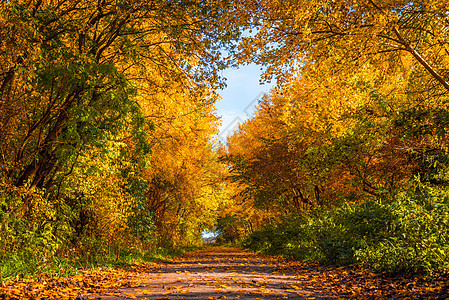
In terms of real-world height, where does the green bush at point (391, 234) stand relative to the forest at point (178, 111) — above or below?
below

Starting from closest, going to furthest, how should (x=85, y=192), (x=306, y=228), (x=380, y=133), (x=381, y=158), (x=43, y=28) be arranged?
(x=43, y=28), (x=85, y=192), (x=380, y=133), (x=381, y=158), (x=306, y=228)

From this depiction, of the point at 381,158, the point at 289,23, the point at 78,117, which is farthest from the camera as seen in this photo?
the point at 381,158

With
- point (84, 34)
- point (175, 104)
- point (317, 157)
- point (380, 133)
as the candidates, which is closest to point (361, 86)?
point (380, 133)

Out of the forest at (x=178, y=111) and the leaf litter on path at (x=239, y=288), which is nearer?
the leaf litter on path at (x=239, y=288)

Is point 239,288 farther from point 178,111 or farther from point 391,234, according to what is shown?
point 178,111

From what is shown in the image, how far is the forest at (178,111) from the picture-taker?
22.6ft

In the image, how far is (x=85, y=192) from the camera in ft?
30.8

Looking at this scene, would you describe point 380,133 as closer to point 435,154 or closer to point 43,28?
point 435,154

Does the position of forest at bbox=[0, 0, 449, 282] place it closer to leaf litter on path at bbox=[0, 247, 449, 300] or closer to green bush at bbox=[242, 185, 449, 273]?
green bush at bbox=[242, 185, 449, 273]

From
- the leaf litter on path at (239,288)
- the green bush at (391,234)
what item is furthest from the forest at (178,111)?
the leaf litter on path at (239,288)

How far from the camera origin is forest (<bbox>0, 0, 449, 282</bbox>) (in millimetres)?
6898

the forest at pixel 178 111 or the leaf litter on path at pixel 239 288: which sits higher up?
the forest at pixel 178 111

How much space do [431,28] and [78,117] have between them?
8655 mm

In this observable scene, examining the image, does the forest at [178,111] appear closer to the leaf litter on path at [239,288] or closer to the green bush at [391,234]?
the green bush at [391,234]
